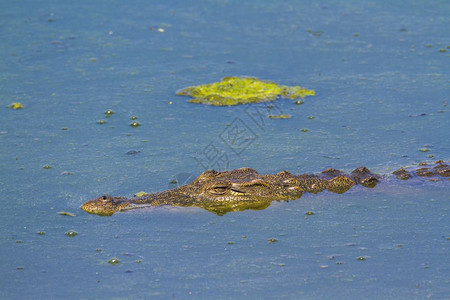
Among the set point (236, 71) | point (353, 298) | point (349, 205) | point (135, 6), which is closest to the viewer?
point (353, 298)

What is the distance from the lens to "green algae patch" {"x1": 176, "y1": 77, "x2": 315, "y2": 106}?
9234 mm

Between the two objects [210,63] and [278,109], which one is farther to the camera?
[210,63]

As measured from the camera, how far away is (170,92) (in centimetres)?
945

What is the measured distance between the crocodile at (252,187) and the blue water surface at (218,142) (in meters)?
0.12

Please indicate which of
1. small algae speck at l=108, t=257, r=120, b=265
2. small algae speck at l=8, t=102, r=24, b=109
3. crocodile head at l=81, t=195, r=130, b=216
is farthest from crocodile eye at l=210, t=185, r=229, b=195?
small algae speck at l=8, t=102, r=24, b=109

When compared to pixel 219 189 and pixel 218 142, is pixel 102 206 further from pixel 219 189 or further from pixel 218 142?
pixel 218 142

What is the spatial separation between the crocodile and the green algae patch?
1889mm

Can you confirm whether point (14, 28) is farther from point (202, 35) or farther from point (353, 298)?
point (353, 298)

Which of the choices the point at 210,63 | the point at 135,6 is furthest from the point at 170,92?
the point at 135,6

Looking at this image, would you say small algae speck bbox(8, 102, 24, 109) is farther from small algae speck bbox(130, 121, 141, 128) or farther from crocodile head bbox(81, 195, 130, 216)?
crocodile head bbox(81, 195, 130, 216)

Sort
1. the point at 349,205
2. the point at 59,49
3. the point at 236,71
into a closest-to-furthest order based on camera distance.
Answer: the point at 349,205, the point at 236,71, the point at 59,49

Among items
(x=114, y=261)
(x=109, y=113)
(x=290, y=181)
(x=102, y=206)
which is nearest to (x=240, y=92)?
(x=109, y=113)

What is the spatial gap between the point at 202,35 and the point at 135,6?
1546 mm

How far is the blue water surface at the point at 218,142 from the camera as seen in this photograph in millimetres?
6133
